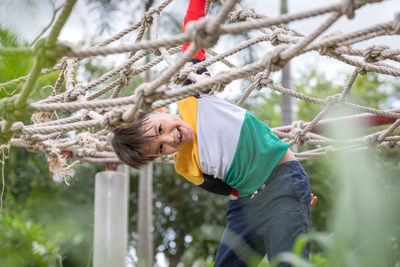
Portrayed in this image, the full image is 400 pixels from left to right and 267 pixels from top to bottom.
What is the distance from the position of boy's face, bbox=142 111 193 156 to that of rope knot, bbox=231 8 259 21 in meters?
0.44

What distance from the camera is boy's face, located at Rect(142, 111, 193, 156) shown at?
116 centimetres

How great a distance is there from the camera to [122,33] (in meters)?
1.35

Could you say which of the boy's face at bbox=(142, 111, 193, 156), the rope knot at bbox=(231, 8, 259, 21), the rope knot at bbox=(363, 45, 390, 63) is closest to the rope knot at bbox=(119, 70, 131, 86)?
the boy's face at bbox=(142, 111, 193, 156)

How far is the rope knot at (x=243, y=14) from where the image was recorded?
4.55ft

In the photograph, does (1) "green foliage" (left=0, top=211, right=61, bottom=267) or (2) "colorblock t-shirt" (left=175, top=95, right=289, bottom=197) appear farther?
(2) "colorblock t-shirt" (left=175, top=95, right=289, bottom=197)

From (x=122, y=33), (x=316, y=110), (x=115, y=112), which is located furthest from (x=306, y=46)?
(x=316, y=110)

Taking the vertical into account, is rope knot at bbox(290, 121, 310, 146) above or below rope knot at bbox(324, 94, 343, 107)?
below

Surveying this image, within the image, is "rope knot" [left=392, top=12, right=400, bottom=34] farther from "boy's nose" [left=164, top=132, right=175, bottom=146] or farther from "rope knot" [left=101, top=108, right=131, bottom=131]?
"boy's nose" [left=164, top=132, right=175, bottom=146]

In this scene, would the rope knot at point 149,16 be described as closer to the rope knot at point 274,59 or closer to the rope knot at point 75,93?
the rope knot at point 75,93

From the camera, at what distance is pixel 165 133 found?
1.17 metres

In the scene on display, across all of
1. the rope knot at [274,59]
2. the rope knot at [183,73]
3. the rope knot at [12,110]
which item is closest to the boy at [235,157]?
the rope knot at [183,73]

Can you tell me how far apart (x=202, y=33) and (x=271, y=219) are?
0.61 metres

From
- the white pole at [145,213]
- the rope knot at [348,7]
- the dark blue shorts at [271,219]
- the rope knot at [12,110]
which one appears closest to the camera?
the rope knot at [348,7]

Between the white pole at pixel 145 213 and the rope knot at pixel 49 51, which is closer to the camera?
the rope knot at pixel 49 51
